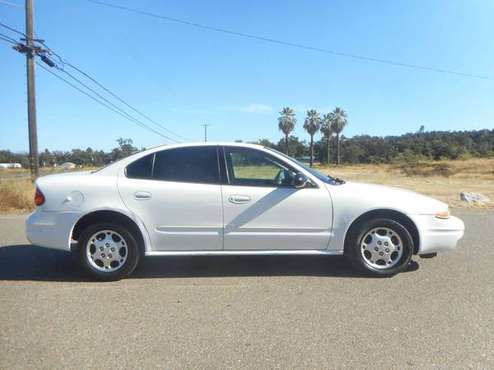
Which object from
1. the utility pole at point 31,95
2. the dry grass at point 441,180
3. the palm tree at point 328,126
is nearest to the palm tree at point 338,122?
the palm tree at point 328,126

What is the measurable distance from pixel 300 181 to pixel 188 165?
1302 millimetres

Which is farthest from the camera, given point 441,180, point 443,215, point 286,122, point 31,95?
point 286,122

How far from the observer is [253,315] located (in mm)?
3824

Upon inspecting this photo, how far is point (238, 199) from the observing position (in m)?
4.82

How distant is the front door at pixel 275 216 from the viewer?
15.8 feet

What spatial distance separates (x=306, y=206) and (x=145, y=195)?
1.81 meters

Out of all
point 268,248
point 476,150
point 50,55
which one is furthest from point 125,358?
point 476,150

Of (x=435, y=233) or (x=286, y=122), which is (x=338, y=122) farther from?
(x=435, y=233)

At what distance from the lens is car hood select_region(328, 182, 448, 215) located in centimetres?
488

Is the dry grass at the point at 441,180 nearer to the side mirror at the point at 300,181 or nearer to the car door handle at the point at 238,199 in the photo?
the side mirror at the point at 300,181

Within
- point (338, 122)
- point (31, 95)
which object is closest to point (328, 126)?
point (338, 122)

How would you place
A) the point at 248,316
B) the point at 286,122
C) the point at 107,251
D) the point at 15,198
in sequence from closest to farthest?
1. the point at 248,316
2. the point at 107,251
3. the point at 15,198
4. the point at 286,122

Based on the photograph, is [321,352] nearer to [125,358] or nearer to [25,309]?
[125,358]

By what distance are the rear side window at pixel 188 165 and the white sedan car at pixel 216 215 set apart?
0.01 m
